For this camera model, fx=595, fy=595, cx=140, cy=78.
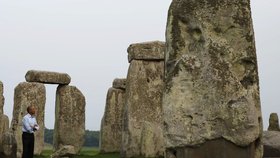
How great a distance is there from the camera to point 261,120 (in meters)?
7.75

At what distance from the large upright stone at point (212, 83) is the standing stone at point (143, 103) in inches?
363

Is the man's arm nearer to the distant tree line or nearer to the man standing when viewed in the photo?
the man standing

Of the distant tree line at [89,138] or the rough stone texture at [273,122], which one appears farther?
the distant tree line at [89,138]

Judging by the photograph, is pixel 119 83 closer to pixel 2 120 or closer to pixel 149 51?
pixel 2 120

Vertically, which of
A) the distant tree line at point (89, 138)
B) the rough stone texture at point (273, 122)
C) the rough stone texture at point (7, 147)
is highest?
the rough stone texture at point (273, 122)

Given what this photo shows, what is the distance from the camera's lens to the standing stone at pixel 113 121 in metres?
21.6

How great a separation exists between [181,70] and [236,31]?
0.87 m

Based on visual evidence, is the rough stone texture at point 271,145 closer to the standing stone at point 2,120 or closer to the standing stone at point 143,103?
the standing stone at point 143,103

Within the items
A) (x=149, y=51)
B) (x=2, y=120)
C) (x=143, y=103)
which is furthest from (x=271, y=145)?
(x=2, y=120)

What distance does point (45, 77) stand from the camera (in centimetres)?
2112

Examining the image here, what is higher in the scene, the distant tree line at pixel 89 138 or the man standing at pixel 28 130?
the man standing at pixel 28 130

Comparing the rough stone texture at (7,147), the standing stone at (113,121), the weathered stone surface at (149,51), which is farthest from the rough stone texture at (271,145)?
the standing stone at (113,121)

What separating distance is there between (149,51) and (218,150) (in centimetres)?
1085

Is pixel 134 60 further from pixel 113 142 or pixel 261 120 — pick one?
pixel 261 120
